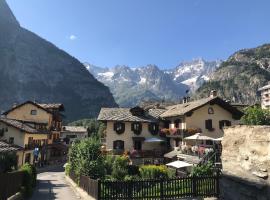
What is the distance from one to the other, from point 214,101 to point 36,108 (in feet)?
125

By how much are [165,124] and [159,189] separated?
2961 centimetres

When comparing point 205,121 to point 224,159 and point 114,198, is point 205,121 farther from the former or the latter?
point 224,159

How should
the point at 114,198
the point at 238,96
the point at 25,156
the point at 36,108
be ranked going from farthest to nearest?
the point at 238,96 < the point at 36,108 < the point at 25,156 < the point at 114,198

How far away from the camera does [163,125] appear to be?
49.9 m

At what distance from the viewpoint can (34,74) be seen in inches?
7392

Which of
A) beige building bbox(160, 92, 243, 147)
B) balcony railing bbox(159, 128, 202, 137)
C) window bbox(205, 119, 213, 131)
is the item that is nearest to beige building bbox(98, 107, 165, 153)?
balcony railing bbox(159, 128, 202, 137)

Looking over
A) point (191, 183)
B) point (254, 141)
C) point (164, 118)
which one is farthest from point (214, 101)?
point (254, 141)

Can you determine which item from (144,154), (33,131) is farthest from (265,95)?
(33,131)

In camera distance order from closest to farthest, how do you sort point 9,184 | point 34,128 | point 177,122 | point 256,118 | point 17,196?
point 9,184 < point 17,196 < point 177,122 < point 256,118 < point 34,128

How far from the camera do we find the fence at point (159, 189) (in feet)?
63.9

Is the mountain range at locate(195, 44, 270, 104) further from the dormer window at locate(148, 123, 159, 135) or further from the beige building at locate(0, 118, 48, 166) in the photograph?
the beige building at locate(0, 118, 48, 166)

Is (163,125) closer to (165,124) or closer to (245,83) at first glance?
(165,124)

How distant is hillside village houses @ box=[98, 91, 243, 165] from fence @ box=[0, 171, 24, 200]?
24.1m

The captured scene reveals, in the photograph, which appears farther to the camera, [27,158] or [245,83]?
[245,83]
